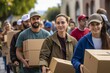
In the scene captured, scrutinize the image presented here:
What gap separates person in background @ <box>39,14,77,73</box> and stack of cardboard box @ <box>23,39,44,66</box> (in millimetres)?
1150

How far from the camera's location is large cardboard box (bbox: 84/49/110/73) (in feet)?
16.5

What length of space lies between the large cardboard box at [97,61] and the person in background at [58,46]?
152 centimetres

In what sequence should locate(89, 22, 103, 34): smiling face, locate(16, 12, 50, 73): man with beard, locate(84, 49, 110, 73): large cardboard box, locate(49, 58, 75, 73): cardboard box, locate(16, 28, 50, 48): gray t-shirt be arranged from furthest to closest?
locate(16, 28, 50, 48): gray t-shirt < locate(16, 12, 50, 73): man with beard < locate(49, 58, 75, 73): cardboard box < locate(89, 22, 103, 34): smiling face < locate(84, 49, 110, 73): large cardboard box

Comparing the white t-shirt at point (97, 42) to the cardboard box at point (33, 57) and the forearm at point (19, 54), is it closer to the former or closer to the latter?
the cardboard box at point (33, 57)

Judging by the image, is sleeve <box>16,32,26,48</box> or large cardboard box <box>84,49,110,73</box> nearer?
large cardboard box <box>84,49,110,73</box>

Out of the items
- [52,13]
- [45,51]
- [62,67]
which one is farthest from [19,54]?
[52,13]

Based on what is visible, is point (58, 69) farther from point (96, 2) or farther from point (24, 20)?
point (96, 2)

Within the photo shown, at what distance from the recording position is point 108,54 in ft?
17.9

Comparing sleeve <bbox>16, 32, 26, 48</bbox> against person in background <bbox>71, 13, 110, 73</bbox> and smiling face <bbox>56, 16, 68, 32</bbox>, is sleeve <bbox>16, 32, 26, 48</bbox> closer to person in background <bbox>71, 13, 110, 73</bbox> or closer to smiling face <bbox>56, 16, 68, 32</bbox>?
smiling face <bbox>56, 16, 68, 32</bbox>

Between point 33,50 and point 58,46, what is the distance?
137 cm

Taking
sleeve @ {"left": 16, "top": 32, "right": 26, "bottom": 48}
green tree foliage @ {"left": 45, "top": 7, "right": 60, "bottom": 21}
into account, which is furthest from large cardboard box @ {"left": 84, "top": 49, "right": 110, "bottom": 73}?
green tree foliage @ {"left": 45, "top": 7, "right": 60, "bottom": 21}

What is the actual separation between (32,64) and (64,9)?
1961 inches

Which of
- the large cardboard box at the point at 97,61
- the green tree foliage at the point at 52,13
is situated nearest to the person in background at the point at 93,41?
the large cardboard box at the point at 97,61

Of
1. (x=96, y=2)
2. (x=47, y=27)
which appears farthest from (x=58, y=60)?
(x=96, y=2)
